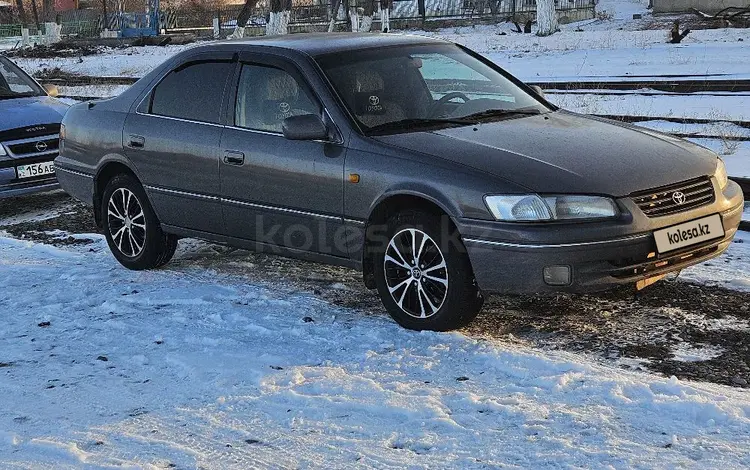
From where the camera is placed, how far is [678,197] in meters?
5.44

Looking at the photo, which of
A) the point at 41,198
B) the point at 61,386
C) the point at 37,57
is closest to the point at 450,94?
the point at 61,386

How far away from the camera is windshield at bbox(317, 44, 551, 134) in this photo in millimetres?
6086

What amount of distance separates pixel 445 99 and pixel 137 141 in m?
2.20

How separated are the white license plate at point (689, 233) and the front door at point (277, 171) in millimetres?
1730

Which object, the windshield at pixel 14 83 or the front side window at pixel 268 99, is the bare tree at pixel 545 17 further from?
the front side window at pixel 268 99

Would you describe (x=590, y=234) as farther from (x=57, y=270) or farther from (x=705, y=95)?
(x=705, y=95)

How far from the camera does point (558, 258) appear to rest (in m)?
5.15

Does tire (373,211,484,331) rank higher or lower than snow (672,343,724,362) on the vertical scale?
higher

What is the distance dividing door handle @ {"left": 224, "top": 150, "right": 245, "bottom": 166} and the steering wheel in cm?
117

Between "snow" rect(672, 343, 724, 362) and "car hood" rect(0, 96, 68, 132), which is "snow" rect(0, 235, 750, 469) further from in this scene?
"car hood" rect(0, 96, 68, 132)

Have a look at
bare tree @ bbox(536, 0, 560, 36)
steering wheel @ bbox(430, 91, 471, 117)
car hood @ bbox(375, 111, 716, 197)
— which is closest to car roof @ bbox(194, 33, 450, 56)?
steering wheel @ bbox(430, 91, 471, 117)

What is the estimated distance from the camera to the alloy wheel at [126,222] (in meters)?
7.39

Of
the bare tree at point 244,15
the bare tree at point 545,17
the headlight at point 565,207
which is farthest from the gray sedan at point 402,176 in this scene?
the bare tree at point 244,15

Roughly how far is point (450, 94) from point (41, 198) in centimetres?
596
